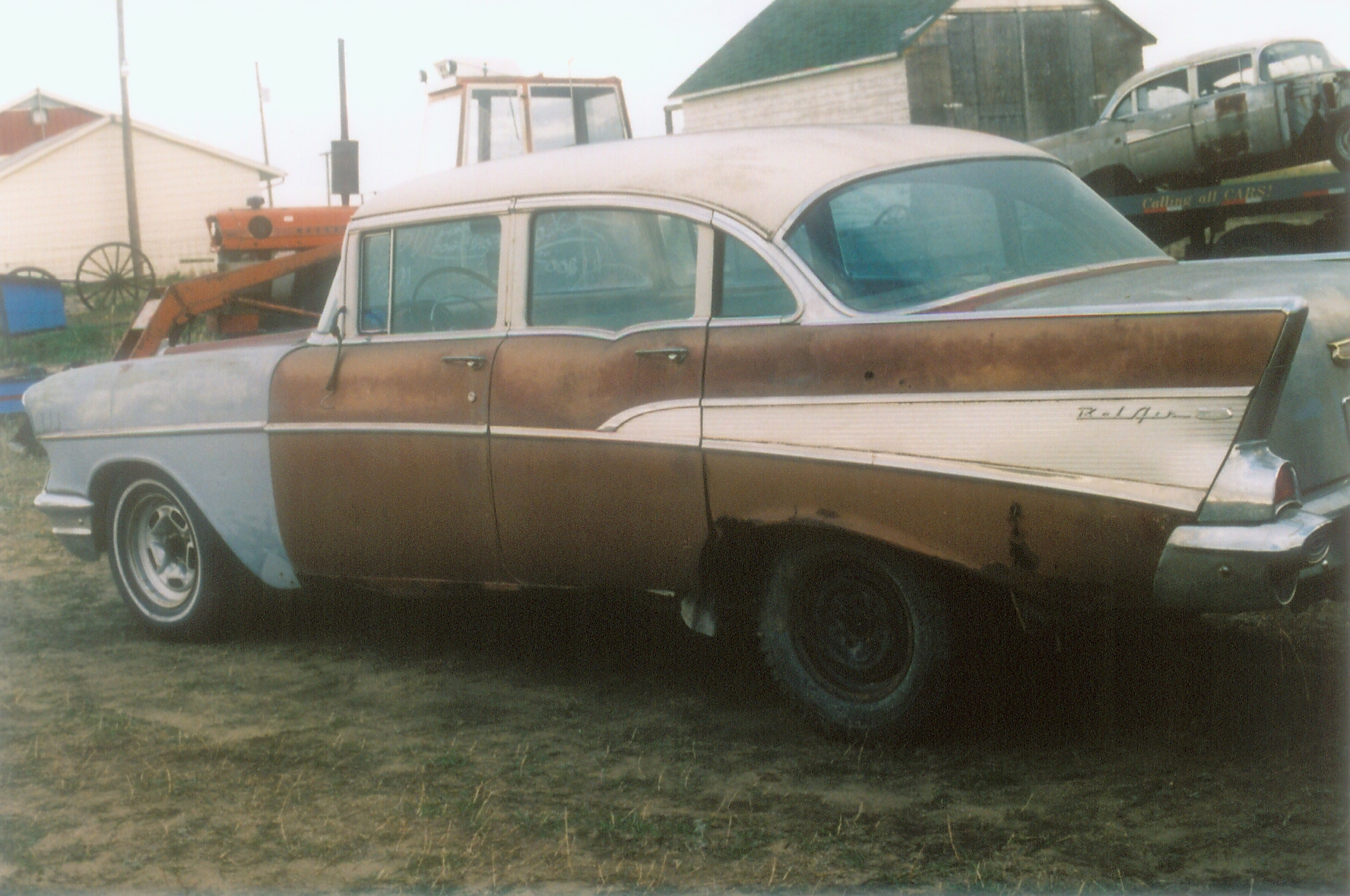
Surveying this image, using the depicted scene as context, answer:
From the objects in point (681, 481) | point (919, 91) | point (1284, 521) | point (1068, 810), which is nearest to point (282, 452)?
point (681, 481)

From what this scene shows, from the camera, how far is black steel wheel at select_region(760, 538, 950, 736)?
367 cm

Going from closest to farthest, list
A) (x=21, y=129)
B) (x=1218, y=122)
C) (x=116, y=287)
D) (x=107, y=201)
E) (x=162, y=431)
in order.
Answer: (x=162, y=431)
(x=1218, y=122)
(x=116, y=287)
(x=107, y=201)
(x=21, y=129)

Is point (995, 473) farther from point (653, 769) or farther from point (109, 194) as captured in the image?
point (109, 194)

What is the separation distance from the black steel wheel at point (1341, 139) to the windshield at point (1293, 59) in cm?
105

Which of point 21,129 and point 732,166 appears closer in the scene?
point 732,166

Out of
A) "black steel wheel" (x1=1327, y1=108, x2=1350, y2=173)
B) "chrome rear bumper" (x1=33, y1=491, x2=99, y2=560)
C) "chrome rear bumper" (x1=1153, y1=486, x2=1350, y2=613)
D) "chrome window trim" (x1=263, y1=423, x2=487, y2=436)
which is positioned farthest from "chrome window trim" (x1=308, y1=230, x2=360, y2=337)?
"black steel wheel" (x1=1327, y1=108, x2=1350, y2=173)

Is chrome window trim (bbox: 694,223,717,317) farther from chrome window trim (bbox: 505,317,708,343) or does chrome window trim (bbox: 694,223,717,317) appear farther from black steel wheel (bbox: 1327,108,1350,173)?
black steel wheel (bbox: 1327,108,1350,173)

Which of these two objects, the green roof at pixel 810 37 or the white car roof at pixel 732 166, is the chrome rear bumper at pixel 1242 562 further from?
the green roof at pixel 810 37

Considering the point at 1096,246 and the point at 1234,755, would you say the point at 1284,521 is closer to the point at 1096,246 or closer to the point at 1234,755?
the point at 1234,755

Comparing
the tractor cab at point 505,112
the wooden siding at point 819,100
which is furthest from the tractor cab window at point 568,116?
the wooden siding at point 819,100

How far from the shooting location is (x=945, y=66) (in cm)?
2558

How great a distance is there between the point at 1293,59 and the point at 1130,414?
10.8m

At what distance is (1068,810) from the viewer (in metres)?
3.39

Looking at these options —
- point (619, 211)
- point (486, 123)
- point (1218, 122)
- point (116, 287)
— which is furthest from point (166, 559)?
point (116, 287)
